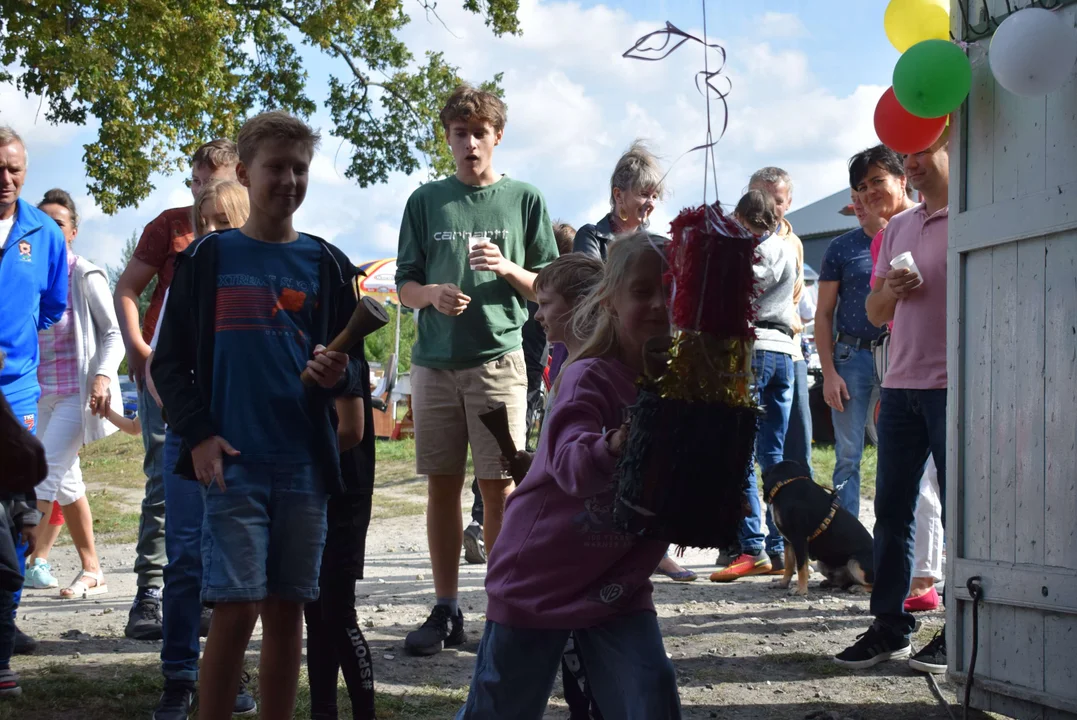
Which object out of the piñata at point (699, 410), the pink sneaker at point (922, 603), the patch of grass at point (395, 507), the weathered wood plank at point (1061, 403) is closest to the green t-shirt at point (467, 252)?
the weathered wood plank at point (1061, 403)

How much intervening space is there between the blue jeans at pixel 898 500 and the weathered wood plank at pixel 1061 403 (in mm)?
861

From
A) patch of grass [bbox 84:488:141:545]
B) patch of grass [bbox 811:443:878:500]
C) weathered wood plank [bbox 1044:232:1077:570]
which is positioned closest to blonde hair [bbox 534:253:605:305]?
weathered wood plank [bbox 1044:232:1077:570]

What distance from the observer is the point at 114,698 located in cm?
371

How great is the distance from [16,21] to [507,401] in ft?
36.4

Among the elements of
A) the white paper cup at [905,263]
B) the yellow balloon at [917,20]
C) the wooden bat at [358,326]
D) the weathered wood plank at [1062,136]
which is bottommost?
the wooden bat at [358,326]

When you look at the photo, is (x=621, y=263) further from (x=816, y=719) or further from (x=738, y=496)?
(x=816, y=719)

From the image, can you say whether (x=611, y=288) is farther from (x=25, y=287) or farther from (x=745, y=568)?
(x=745, y=568)

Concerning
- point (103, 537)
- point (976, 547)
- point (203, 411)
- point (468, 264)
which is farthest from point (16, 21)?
point (976, 547)

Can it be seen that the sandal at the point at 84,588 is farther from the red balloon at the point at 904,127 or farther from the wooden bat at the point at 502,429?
A: the red balloon at the point at 904,127

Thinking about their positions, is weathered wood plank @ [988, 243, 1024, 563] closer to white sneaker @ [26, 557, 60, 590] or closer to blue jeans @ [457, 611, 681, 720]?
blue jeans @ [457, 611, 681, 720]

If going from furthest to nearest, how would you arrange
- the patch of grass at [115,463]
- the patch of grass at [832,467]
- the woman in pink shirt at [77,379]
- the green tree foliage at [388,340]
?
the green tree foliage at [388,340] → the patch of grass at [115,463] → the patch of grass at [832,467] → the woman in pink shirt at [77,379]

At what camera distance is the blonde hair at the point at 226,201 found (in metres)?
3.65

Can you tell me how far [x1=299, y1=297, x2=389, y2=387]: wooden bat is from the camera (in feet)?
9.20

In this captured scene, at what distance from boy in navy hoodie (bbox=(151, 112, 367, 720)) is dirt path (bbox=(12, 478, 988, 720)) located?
93cm
